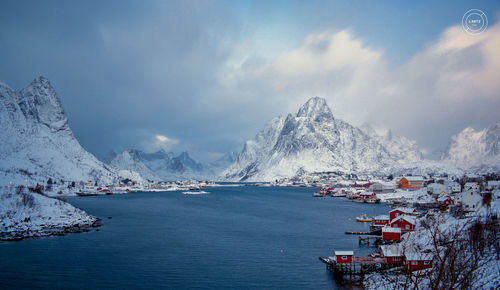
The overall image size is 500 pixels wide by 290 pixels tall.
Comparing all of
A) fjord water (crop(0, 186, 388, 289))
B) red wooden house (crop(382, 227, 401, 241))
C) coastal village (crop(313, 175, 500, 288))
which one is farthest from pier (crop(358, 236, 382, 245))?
red wooden house (crop(382, 227, 401, 241))

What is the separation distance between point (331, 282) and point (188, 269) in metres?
13.7

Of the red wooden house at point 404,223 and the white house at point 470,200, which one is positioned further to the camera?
the white house at point 470,200

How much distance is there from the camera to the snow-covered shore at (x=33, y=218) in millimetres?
46125

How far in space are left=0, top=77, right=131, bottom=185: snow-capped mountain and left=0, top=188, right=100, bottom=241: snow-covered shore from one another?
7070 cm

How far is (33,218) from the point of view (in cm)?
5141

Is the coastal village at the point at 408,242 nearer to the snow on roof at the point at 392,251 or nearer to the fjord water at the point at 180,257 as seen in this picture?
the snow on roof at the point at 392,251

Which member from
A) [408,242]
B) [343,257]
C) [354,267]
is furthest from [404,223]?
[343,257]

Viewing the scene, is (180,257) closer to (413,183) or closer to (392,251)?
(392,251)

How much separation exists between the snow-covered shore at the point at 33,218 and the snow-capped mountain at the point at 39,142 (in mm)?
70698

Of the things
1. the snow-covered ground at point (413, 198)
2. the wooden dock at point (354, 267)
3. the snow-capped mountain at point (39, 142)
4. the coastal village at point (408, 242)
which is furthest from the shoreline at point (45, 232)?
the snow-capped mountain at point (39, 142)

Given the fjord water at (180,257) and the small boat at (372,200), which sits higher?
the small boat at (372,200)

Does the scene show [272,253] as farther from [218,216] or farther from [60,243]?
[218,216]

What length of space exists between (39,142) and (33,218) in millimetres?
125916

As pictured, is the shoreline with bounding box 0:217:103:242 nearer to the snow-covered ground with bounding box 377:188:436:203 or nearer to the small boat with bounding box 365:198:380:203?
the snow-covered ground with bounding box 377:188:436:203
